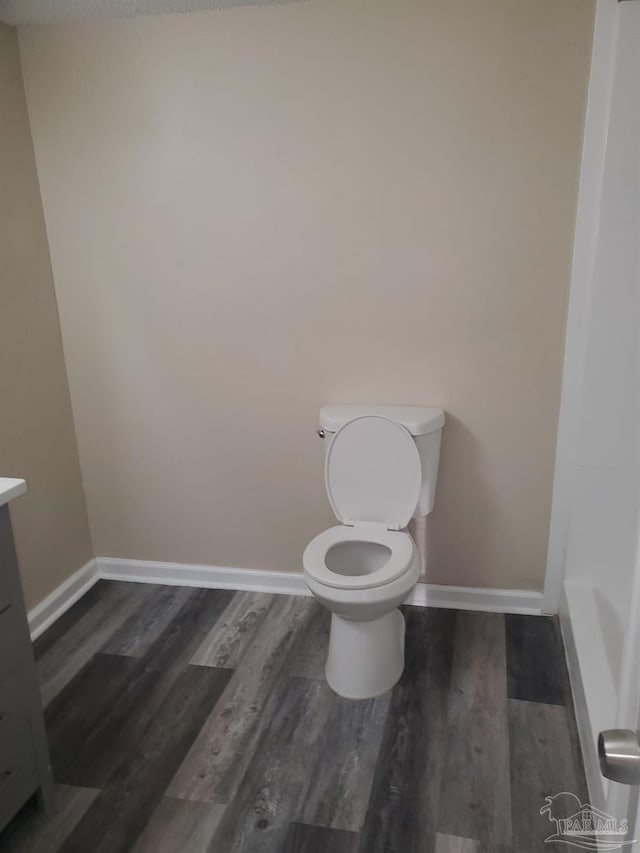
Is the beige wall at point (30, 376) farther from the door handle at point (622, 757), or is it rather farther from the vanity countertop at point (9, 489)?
the door handle at point (622, 757)

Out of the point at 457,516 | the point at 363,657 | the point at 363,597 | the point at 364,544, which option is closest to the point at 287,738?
the point at 363,657

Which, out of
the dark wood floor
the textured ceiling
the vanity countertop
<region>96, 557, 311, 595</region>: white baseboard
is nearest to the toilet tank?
the dark wood floor

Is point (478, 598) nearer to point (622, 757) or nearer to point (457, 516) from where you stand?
point (457, 516)

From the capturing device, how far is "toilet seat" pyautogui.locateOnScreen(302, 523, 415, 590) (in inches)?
73.5

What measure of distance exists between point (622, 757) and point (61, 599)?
2.42 metres

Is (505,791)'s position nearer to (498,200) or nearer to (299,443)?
(299,443)

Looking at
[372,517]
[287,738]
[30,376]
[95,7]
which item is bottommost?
[287,738]

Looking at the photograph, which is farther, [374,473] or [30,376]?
[30,376]

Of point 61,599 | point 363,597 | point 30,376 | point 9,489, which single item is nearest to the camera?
point 9,489

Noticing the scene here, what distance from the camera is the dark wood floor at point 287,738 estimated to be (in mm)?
1583

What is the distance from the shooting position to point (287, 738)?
188cm

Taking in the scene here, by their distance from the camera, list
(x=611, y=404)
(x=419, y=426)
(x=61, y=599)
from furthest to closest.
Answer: (x=61, y=599)
(x=419, y=426)
(x=611, y=404)

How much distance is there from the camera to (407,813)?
1610mm

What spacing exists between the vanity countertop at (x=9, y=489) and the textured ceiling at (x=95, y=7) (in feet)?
5.22
